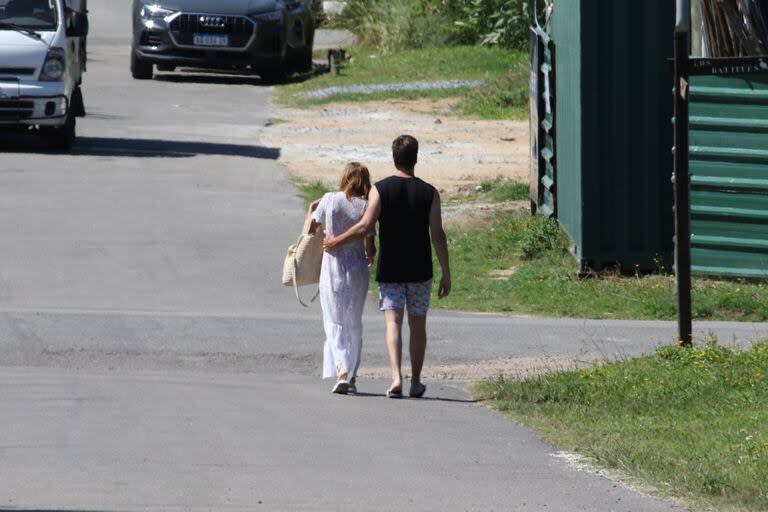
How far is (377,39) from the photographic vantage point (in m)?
37.9

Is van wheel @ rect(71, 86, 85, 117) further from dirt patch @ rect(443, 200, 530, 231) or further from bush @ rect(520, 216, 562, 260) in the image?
bush @ rect(520, 216, 562, 260)

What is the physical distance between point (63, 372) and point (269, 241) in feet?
17.1

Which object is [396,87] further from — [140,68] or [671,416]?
[671,416]

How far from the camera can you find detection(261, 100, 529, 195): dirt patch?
798 inches

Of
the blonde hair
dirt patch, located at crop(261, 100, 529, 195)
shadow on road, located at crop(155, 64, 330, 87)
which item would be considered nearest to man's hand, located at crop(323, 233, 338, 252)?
the blonde hair

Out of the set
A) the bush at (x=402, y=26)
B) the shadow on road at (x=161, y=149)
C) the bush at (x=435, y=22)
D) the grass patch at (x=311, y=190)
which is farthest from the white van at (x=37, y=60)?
the bush at (x=402, y=26)

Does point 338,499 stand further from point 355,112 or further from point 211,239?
point 355,112

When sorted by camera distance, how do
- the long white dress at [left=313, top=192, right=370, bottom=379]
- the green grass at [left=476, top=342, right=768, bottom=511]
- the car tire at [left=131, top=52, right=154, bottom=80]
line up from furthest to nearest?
the car tire at [left=131, top=52, right=154, bottom=80], the long white dress at [left=313, top=192, right=370, bottom=379], the green grass at [left=476, top=342, right=768, bottom=511]

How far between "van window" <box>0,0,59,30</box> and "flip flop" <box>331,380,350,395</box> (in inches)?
444

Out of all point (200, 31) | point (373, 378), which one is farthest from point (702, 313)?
point (200, 31)

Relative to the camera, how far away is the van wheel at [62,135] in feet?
66.7

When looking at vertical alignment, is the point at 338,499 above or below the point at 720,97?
below

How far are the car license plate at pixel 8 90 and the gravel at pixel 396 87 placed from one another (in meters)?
10.4

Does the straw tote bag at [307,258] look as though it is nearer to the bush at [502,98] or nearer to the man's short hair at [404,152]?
the man's short hair at [404,152]
